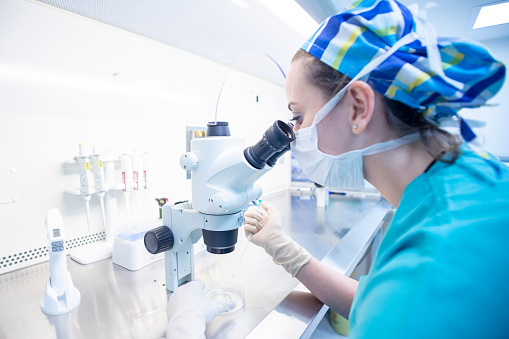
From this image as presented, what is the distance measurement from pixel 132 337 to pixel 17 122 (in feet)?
3.07

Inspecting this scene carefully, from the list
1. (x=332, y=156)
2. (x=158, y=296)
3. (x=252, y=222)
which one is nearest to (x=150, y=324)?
(x=158, y=296)

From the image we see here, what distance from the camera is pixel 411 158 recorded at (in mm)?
562

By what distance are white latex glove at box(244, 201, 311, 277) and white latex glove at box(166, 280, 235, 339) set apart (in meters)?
0.23

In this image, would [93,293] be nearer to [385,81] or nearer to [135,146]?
[135,146]

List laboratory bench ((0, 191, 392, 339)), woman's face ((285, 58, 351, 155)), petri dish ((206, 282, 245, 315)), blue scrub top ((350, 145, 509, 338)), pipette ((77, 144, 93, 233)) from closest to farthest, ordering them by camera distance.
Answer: blue scrub top ((350, 145, 509, 338))
woman's face ((285, 58, 351, 155))
laboratory bench ((0, 191, 392, 339))
petri dish ((206, 282, 245, 315))
pipette ((77, 144, 93, 233))

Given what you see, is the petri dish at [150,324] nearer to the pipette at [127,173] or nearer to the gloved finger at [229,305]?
the gloved finger at [229,305]

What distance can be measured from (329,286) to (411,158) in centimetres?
52

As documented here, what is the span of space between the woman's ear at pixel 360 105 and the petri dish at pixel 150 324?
74cm

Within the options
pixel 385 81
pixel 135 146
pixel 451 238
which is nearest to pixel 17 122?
pixel 135 146

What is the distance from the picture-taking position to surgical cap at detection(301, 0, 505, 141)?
471 millimetres

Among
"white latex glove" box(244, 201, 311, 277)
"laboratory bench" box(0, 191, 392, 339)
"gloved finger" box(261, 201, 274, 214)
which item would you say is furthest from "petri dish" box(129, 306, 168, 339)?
"gloved finger" box(261, 201, 274, 214)

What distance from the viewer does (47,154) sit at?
1096mm

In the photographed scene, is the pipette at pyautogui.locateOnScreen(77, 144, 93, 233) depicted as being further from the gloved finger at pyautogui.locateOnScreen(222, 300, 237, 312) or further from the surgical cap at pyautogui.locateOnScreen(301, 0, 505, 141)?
the surgical cap at pyautogui.locateOnScreen(301, 0, 505, 141)

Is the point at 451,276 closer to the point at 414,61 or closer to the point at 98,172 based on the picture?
the point at 414,61
